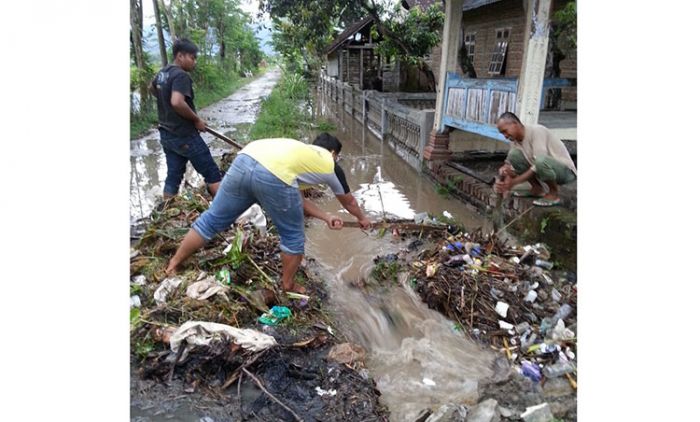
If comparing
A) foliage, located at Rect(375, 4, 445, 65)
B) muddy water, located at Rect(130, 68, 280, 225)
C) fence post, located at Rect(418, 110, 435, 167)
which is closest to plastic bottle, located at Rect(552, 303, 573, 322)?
muddy water, located at Rect(130, 68, 280, 225)

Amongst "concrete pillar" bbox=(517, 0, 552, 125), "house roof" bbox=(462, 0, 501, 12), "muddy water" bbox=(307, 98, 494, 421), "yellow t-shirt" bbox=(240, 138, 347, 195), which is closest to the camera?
"muddy water" bbox=(307, 98, 494, 421)

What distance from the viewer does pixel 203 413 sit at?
8.05ft

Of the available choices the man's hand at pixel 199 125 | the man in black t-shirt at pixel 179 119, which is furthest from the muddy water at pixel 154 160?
the man's hand at pixel 199 125

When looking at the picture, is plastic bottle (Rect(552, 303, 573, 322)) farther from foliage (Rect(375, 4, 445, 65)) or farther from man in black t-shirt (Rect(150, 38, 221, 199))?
foliage (Rect(375, 4, 445, 65))

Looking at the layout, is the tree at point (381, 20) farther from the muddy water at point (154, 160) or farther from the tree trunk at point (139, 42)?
the tree trunk at point (139, 42)

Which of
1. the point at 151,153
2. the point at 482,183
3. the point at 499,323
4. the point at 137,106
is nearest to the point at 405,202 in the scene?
the point at 482,183

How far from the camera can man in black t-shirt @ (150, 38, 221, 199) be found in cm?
464

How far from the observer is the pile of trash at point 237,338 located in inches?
103

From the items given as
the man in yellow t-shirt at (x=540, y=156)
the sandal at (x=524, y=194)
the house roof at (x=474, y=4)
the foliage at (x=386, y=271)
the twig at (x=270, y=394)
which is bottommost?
the foliage at (x=386, y=271)

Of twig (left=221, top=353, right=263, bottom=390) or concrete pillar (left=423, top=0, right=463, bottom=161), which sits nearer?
twig (left=221, top=353, right=263, bottom=390)

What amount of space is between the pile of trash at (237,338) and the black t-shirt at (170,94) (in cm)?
116

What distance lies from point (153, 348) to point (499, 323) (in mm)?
2406

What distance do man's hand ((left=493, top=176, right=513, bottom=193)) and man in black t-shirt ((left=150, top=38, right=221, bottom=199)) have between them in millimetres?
3116

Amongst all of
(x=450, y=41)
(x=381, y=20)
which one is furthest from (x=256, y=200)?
(x=381, y=20)
